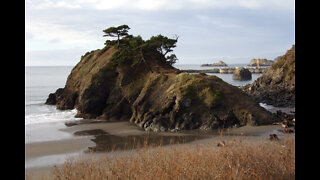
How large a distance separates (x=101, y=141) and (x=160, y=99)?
6.84 metres

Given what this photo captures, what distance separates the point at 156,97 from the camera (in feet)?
81.9

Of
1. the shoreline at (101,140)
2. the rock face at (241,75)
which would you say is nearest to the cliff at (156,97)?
the shoreline at (101,140)

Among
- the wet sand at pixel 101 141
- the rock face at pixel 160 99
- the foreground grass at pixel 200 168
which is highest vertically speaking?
the rock face at pixel 160 99

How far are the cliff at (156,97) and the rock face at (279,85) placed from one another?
14.1m

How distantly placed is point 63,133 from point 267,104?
25.8m

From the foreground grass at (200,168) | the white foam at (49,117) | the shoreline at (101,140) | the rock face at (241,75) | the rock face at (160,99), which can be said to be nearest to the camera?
the foreground grass at (200,168)

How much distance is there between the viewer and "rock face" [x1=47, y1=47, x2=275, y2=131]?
22.5 metres

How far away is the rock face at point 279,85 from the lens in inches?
1447

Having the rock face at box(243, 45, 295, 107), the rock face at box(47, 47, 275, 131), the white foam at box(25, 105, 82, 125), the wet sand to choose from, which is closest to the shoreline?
A: the wet sand

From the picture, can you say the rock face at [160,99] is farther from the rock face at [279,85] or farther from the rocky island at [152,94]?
Answer: the rock face at [279,85]

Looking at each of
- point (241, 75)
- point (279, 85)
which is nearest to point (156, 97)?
point (279, 85)

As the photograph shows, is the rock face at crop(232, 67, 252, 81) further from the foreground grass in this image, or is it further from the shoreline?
the foreground grass
